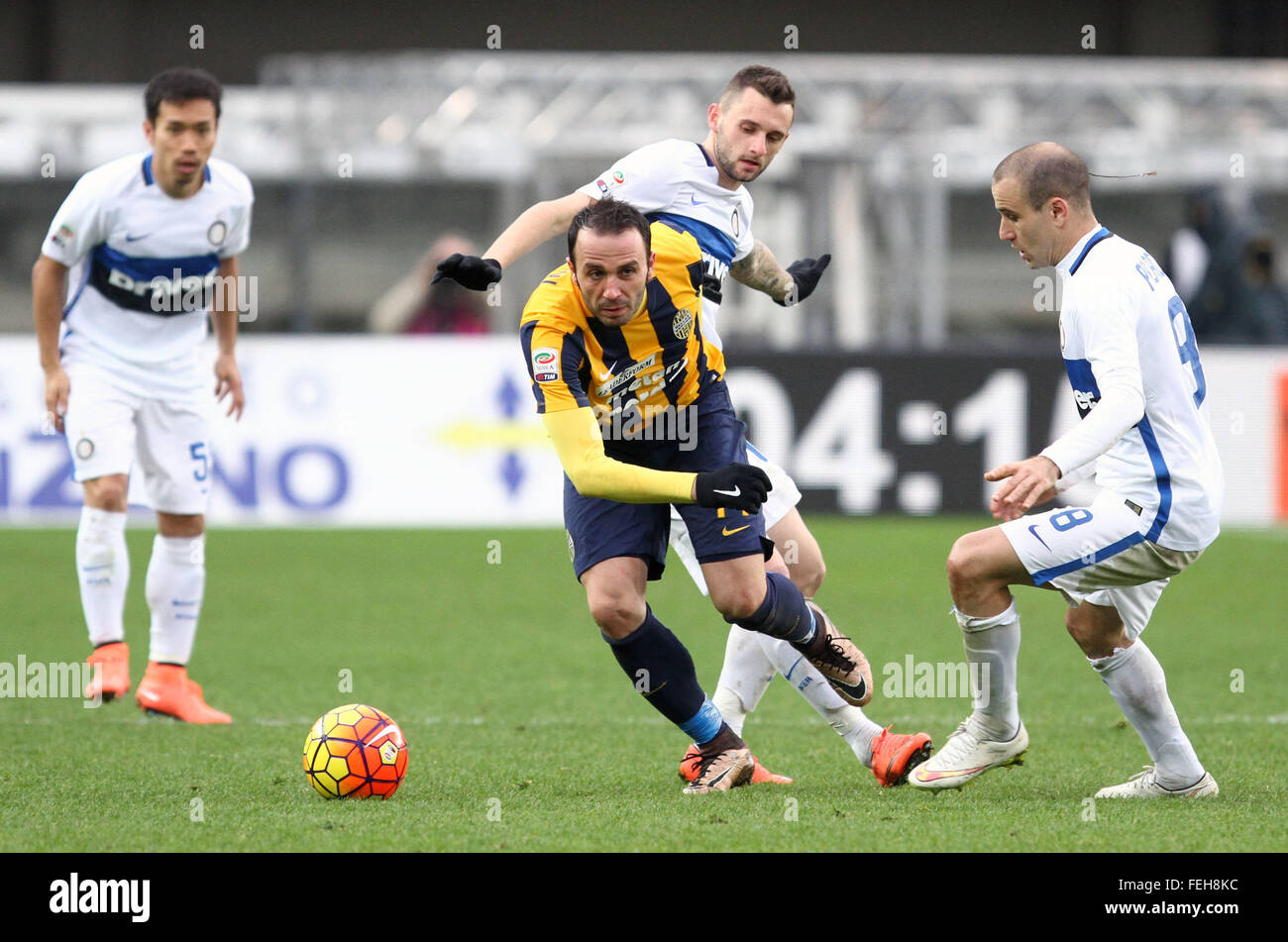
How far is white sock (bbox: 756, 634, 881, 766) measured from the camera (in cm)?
538

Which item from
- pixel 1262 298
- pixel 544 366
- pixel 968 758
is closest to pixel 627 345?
pixel 544 366

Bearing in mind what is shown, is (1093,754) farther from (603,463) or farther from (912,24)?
(912,24)

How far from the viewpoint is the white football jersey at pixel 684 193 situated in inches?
213

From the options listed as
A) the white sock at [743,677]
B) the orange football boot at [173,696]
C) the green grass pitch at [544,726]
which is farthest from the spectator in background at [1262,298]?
the orange football boot at [173,696]

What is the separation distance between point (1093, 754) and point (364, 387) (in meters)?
8.61

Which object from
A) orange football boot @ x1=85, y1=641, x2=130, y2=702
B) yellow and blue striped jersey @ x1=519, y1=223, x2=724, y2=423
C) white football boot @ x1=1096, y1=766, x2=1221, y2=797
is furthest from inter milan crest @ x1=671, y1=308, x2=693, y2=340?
orange football boot @ x1=85, y1=641, x2=130, y2=702

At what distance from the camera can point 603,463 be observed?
4.73 meters

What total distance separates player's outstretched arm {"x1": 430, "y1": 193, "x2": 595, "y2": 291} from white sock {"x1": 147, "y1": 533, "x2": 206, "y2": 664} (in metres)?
2.40

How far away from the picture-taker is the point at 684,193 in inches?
214

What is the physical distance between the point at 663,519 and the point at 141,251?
2660 millimetres

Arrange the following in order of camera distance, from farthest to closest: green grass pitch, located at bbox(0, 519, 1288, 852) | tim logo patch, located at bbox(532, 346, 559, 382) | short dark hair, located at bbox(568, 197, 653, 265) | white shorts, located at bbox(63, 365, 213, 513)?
white shorts, located at bbox(63, 365, 213, 513), tim logo patch, located at bbox(532, 346, 559, 382), short dark hair, located at bbox(568, 197, 653, 265), green grass pitch, located at bbox(0, 519, 1288, 852)

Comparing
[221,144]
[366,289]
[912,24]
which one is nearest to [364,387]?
[221,144]

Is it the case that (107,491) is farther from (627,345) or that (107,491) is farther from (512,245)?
(627,345)

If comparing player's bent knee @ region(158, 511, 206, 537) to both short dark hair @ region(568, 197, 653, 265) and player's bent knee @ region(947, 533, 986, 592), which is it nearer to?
short dark hair @ region(568, 197, 653, 265)
